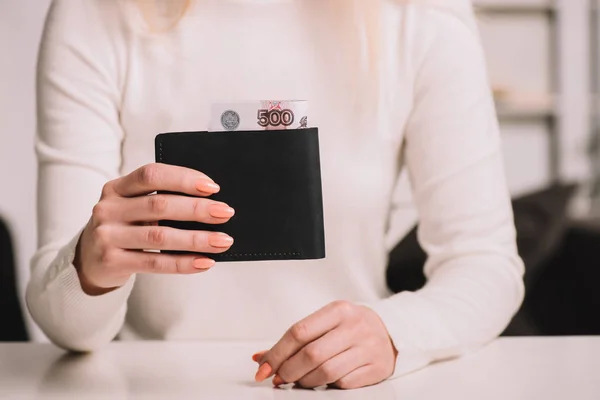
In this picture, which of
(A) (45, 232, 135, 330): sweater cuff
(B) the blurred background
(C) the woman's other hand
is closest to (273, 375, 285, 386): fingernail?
(C) the woman's other hand

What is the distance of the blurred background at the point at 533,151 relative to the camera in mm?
1821

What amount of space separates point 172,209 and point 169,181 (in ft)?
0.09

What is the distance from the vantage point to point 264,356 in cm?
78

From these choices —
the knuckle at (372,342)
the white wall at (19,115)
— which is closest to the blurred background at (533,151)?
the white wall at (19,115)

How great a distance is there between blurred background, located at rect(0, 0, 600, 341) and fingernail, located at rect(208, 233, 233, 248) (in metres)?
0.89

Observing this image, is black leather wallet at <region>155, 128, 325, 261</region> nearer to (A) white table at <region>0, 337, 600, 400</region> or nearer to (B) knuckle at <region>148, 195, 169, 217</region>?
(B) knuckle at <region>148, 195, 169, 217</region>

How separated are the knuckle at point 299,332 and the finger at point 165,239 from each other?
0.10 m

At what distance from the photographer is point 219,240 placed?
747 mm

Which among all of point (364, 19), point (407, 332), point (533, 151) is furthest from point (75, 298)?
point (533, 151)

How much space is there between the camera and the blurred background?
182 cm

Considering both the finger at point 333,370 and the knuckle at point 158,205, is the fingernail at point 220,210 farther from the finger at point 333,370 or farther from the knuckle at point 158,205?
the finger at point 333,370

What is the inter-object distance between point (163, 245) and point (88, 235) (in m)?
0.11

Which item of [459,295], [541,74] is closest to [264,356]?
[459,295]

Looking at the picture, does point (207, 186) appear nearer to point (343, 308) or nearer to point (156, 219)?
point (156, 219)
